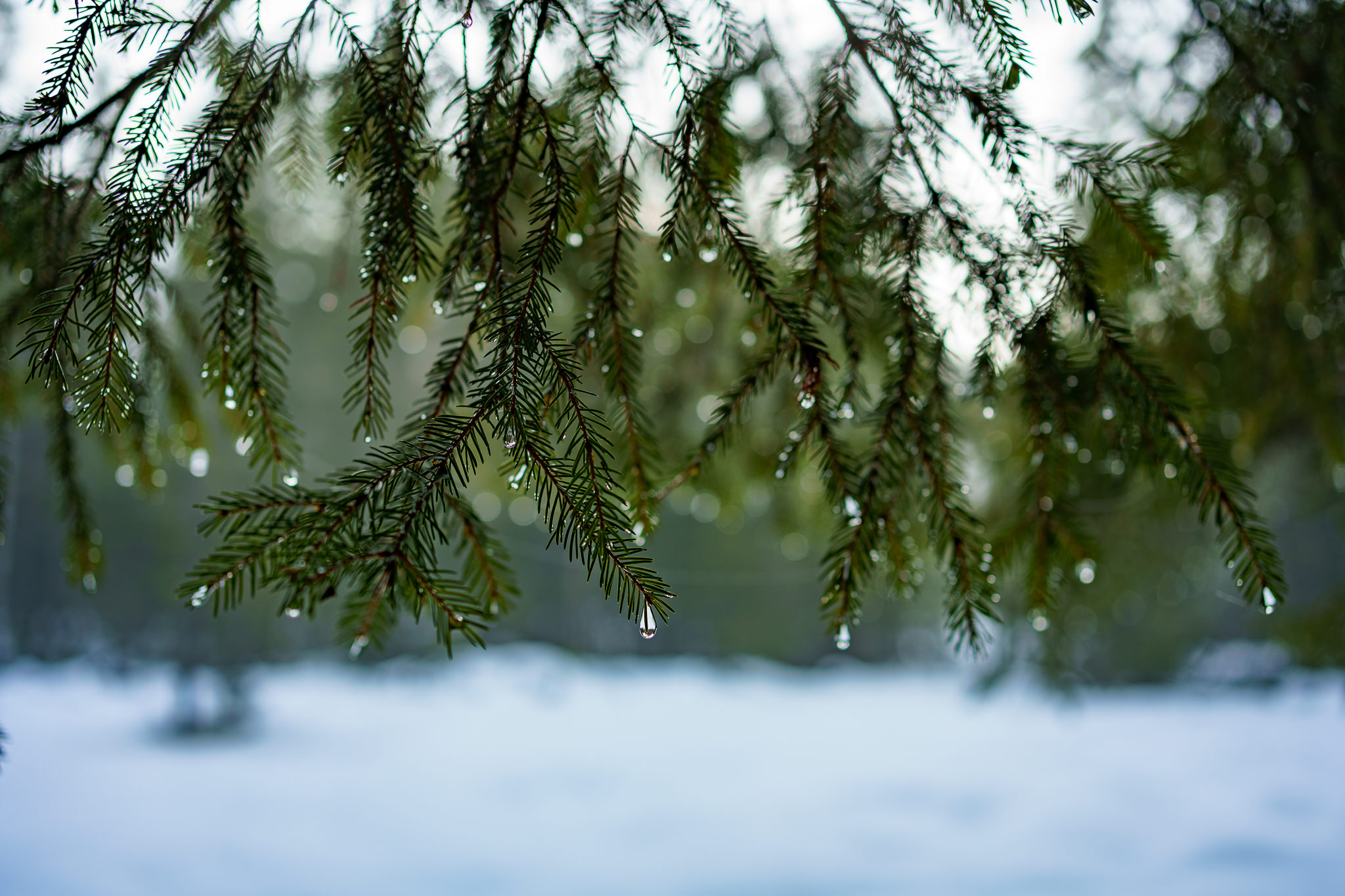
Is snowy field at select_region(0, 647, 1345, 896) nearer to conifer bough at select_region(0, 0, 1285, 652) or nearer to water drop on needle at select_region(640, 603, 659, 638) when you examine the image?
conifer bough at select_region(0, 0, 1285, 652)

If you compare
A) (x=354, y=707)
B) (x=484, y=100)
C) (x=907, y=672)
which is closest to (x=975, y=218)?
(x=484, y=100)

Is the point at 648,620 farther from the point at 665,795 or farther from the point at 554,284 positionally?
the point at 665,795

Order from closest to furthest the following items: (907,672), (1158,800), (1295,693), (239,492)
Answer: (239,492), (1158,800), (1295,693), (907,672)

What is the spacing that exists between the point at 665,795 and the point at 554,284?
349cm

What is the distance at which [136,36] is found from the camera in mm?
878

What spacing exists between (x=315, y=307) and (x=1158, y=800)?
300 inches

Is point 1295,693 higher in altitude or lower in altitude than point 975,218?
lower

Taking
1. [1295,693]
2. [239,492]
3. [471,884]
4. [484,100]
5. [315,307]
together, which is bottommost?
[471,884]

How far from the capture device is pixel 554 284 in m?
0.92

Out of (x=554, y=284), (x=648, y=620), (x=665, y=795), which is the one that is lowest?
(x=665, y=795)

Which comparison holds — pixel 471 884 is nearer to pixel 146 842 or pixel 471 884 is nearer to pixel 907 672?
pixel 146 842

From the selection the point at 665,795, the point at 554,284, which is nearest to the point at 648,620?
the point at 554,284

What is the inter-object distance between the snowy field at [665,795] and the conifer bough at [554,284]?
1938mm

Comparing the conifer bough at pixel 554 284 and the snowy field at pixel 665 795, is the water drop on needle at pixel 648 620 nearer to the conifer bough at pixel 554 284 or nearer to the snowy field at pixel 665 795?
the conifer bough at pixel 554 284
